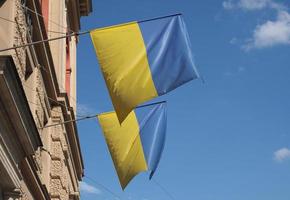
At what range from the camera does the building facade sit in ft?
44.9

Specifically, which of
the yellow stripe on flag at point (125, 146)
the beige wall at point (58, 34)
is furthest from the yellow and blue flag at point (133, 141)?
the beige wall at point (58, 34)

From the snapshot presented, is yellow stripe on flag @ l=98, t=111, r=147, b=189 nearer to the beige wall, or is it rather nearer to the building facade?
the building facade

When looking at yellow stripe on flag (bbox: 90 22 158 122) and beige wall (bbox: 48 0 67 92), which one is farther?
beige wall (bbox: 48 0 67 92)

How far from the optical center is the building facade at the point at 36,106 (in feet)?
44.9

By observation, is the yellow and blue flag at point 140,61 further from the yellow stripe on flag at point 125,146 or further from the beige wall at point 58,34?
the beige wall at point 58,34

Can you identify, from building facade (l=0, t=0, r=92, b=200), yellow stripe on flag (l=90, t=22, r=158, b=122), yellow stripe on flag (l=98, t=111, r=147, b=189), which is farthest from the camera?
yellow stripe on flag (l=98, t=111, r=147, b=189)

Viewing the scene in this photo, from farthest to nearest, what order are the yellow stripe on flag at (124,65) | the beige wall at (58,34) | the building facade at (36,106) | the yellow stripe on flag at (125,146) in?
the beige wall at (58,34) < the yellow stripe on flag at (125,146) < the building facade at (36,106) < the yellow stripe on flag at (124,65)

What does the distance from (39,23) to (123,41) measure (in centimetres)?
553

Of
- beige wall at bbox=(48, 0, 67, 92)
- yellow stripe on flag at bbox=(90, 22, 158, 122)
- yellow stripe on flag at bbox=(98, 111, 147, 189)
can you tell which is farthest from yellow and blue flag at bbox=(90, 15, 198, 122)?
beige wall at bbox=(48, 0, 67, 92)

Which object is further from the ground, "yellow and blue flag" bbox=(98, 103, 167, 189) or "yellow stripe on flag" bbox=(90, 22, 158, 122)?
"yellow stripe on flag" bbox=(90, 22, 158, 122)

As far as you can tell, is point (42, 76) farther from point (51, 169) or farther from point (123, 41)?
point (123, 41)

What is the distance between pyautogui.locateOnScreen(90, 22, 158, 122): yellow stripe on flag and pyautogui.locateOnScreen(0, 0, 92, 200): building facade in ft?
5.50

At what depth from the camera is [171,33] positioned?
1408cm

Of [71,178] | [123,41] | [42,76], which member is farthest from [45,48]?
[71,178]
